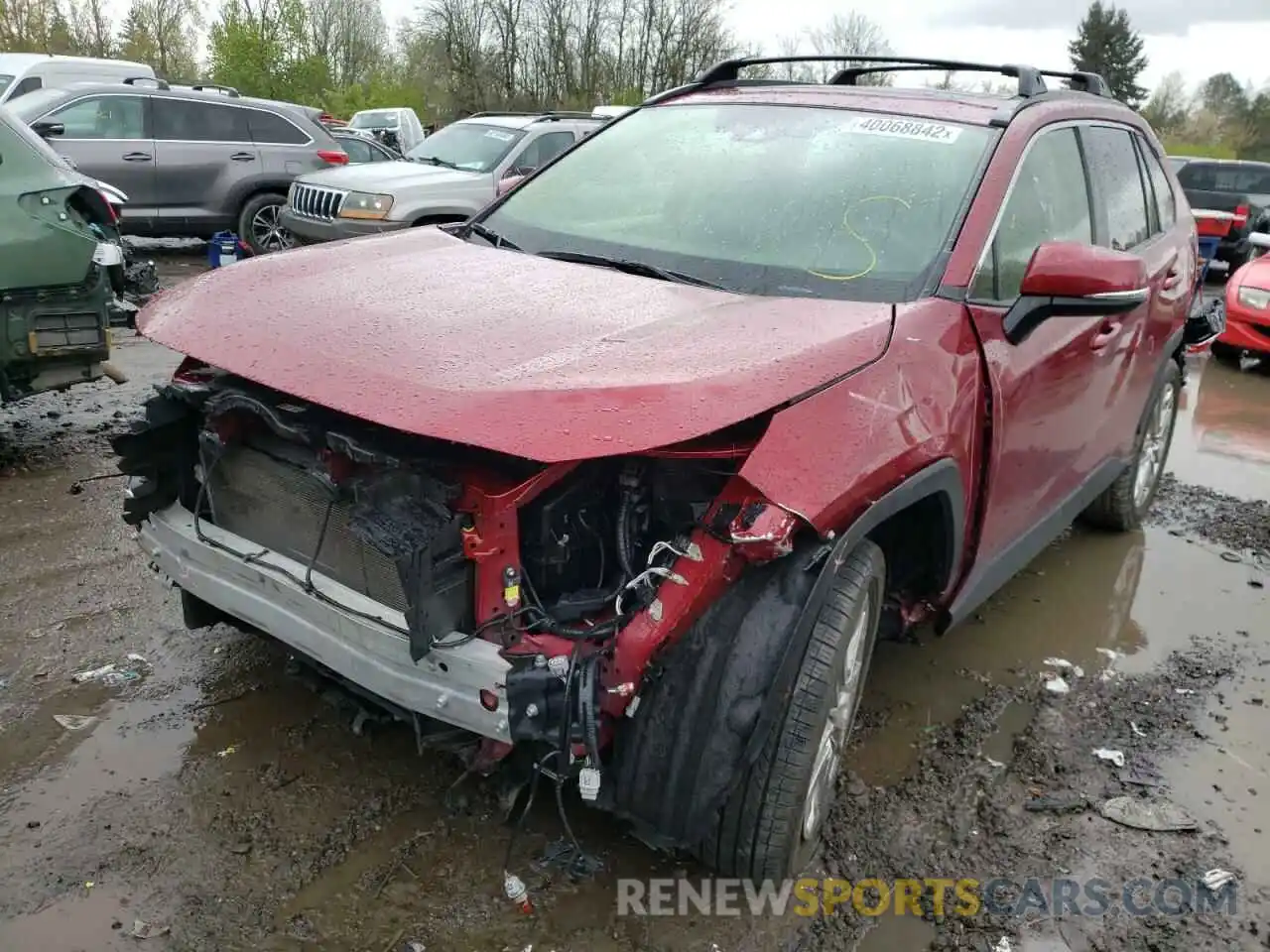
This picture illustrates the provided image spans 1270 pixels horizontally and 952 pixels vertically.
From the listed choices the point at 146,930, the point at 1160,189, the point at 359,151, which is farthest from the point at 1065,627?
the point at 359,151

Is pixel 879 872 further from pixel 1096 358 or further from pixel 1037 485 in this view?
pixel 1096 358

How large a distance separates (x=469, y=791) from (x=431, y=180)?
7778mm

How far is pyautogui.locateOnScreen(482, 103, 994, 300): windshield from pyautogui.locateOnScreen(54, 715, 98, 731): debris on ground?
6.59 ft

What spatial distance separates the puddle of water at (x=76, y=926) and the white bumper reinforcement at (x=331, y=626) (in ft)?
2.35

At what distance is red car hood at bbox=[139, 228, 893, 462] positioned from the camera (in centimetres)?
201

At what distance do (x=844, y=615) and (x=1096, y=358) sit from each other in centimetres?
177

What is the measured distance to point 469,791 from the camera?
281 centimetres

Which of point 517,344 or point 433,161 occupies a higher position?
point 517,344

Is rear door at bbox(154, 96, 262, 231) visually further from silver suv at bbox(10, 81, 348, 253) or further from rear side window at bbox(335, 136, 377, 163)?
rear side window at bbox(335, 136, 377, 163)

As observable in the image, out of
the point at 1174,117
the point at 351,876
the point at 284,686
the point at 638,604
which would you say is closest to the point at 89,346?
the point at 284,686

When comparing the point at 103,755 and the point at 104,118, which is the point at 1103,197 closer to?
the point at 103,755

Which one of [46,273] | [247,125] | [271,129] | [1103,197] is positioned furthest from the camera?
[271,129]

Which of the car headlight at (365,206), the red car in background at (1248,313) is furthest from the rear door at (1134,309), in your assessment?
the car headlight at (365,206)

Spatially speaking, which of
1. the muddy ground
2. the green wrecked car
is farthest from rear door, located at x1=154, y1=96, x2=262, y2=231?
the muddy ground
